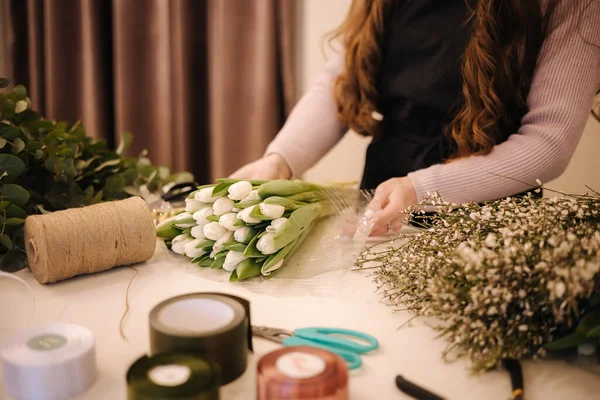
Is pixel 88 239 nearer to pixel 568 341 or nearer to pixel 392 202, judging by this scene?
pixel 392 202

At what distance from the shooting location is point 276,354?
56cm

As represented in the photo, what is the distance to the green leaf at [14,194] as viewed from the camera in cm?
87

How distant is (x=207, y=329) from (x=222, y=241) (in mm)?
284

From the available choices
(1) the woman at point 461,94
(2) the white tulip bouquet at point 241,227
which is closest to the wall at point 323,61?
(1) the woman at point 461,94

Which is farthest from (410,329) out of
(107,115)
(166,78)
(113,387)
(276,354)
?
(107,115)

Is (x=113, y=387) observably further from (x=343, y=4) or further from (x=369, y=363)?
(x=343, y=4)

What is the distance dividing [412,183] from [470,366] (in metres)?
0.47

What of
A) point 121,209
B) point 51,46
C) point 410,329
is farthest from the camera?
point 51,46

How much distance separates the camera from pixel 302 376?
0.52m

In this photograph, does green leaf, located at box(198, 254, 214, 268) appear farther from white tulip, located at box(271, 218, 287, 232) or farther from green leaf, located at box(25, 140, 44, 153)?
green leaf, located at box(25, 140, 44, 153)

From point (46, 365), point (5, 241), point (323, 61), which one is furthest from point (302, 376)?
point (323, 61)

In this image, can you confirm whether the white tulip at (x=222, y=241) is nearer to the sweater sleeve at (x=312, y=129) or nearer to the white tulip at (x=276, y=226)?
the white tulip at (x=276, y=226)

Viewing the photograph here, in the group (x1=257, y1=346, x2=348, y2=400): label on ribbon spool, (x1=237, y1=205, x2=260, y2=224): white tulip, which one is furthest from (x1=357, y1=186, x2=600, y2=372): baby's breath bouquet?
(x1=237, y1=205, x2=260, y2=224): white tulip

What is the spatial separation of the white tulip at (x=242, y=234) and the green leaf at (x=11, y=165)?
0.37 metres
